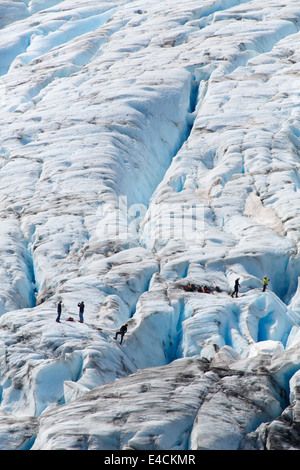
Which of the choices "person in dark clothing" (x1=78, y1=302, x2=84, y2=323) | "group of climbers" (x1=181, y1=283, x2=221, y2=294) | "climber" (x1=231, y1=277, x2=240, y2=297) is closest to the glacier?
"group of climbers" (x1=181, y1=283, x2=221, y2=294)

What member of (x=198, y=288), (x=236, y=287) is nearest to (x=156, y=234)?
(x=198, y=288)

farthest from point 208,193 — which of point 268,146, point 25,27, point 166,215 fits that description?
point 25,27

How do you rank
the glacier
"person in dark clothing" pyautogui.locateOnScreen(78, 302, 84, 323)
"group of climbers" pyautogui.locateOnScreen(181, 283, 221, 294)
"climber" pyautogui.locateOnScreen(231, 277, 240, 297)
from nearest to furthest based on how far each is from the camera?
the glacier
"person in dark clothing" pyautogui.locateOnScreen(78, 302, 84, 323)
"climber" pyautogui.locateOnScreen(231, 277, 240, 297)
"group of climbers" pyautogui.locateOnScreen(181, 283, 221, 294)

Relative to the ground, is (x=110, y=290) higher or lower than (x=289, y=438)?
lower

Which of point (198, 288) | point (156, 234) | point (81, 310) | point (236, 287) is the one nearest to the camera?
point (81, 310)

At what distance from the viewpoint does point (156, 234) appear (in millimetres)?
36250

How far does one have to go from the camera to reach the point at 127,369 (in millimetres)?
25172

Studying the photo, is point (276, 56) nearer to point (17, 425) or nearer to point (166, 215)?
point (166, 215)

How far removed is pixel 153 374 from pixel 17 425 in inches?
195

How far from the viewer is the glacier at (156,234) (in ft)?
62.7

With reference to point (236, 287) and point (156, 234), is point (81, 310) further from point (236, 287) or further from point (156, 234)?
point (156, 234)

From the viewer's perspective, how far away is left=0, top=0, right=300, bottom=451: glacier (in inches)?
752

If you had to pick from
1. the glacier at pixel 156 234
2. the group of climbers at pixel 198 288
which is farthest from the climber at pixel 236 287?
the group of climbers at pixel 198 288

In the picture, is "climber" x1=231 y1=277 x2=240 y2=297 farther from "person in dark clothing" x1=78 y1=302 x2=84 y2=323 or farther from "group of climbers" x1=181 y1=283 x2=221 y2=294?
"person in dark clothing" x1=78 y1=302 x2=84 y2=323
